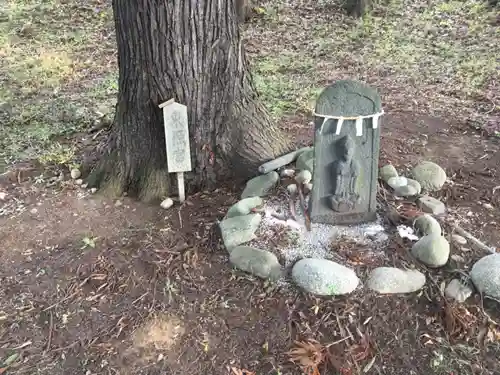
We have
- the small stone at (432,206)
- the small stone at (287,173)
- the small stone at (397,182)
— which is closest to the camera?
the small stone at (432,206)

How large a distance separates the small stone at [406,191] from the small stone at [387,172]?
141mm

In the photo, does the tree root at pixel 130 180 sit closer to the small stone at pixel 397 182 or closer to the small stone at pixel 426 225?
the small stone at pixel 397 182

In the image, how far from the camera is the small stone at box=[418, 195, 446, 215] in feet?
10.3

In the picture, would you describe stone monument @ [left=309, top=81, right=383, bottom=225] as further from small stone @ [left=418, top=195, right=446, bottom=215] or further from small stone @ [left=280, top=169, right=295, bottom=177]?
small stone @ [left=280, top=169, right=295, bottom=177]

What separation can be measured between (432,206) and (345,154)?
2.41ft

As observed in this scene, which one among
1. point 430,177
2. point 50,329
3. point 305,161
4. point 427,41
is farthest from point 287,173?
point 427,41

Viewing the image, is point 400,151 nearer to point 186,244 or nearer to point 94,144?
point 186,244

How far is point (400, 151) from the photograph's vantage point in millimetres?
4039

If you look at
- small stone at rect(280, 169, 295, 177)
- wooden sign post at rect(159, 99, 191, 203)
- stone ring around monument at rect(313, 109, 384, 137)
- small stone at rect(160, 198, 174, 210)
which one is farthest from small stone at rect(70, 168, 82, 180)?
stone ring around monument at rect(313, 109, 384, 137)

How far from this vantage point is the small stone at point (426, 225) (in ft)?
9.58

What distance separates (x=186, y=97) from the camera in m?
3.37

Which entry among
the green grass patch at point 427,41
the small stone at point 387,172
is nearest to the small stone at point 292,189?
the small stone at point 387,172

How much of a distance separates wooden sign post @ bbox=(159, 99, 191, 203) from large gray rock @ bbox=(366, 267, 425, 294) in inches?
61.1

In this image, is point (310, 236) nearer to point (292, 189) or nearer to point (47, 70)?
point (292, 189)
